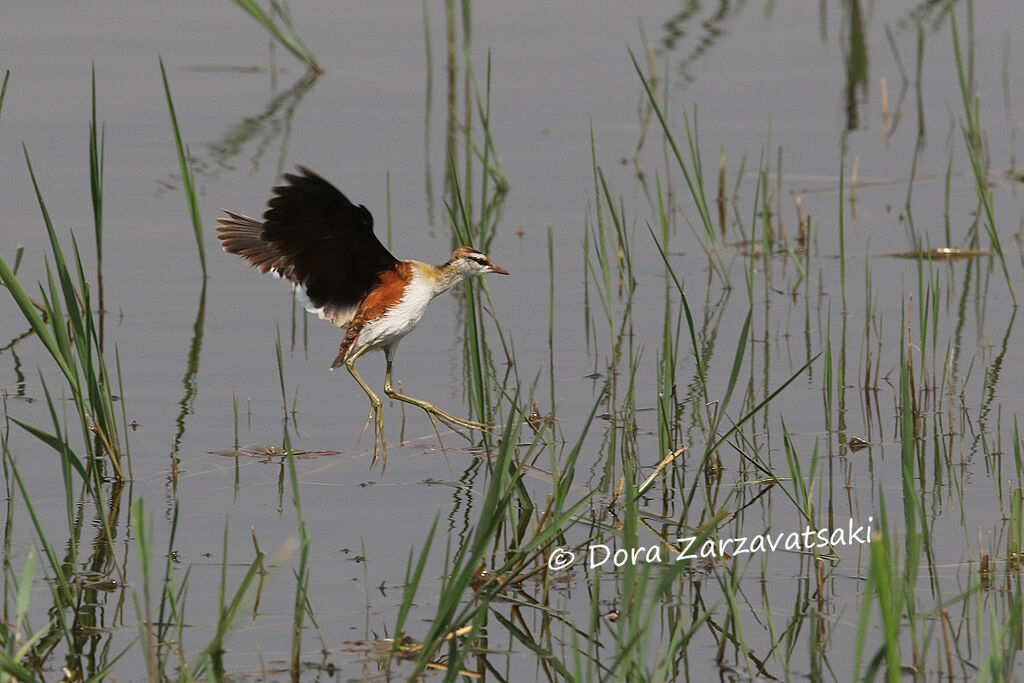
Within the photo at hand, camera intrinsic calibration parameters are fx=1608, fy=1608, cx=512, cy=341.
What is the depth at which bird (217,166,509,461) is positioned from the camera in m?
5.73

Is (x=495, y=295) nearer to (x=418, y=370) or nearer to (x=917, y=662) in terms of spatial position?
(x=418, y=370)

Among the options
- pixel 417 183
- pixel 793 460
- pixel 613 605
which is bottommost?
pixel 613 605

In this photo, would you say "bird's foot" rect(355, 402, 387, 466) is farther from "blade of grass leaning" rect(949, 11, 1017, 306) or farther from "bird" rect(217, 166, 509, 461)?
"blade of grass leaning" rect(949, 11, 1017, 306)

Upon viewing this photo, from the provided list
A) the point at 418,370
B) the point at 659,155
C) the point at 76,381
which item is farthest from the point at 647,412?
the point at 659,155

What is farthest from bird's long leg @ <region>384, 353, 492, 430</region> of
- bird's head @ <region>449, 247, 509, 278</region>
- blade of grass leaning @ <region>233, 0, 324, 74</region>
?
blade of grass leaning @ <region>233, 0, 324, 74</region>

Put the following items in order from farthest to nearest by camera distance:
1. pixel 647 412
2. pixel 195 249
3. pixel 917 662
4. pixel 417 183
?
pixel 417 183 < pixel 195 249 < pixel 647 412 < pixel 917 662

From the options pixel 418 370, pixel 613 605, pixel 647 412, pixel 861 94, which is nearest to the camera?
pixel 613 605

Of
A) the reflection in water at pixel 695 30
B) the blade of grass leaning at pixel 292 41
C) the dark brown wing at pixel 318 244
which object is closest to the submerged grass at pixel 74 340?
the dark brown wing at pixel 318 244

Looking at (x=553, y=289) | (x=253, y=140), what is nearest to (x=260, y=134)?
(x=253, y=140)

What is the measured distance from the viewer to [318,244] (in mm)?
5898

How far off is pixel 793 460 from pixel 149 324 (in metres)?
3.44

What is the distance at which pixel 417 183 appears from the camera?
8.84 metres

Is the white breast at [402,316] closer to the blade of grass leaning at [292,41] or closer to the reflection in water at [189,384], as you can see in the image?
the reflection in water at [189,384]

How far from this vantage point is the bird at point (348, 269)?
5.73 metres
